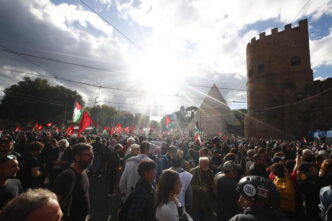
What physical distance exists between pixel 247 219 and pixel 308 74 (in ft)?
107

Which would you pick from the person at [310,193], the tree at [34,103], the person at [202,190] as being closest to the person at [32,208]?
the person at [202,190]

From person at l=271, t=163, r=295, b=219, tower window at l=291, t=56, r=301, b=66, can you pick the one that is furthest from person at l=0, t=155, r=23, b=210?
tower window at l=291, t=56, r=301, b=66

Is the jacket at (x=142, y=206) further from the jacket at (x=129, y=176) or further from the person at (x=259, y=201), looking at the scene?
the jacket at (x=129, y=176)

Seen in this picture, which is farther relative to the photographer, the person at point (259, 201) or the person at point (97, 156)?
the person at point (97, 156)

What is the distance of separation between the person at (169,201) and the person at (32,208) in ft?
4.90

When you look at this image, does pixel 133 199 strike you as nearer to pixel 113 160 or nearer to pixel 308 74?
pixel 113 160

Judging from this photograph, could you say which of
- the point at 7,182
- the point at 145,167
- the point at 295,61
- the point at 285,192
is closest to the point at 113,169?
the point at 7,182

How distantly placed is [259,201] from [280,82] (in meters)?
31.8

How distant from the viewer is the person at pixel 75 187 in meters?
2.55

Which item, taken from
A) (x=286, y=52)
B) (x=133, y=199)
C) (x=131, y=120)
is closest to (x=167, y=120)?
(x=133, y=199)

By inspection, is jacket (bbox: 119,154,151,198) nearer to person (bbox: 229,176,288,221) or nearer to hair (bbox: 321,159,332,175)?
person (bbox: 229,176,288,221)

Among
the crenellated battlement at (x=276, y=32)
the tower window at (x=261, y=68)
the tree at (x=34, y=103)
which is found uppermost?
the crenellated battlement at (x=276, y=32)

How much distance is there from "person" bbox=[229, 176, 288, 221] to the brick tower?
28.9 m

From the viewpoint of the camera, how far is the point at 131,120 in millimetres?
106125
